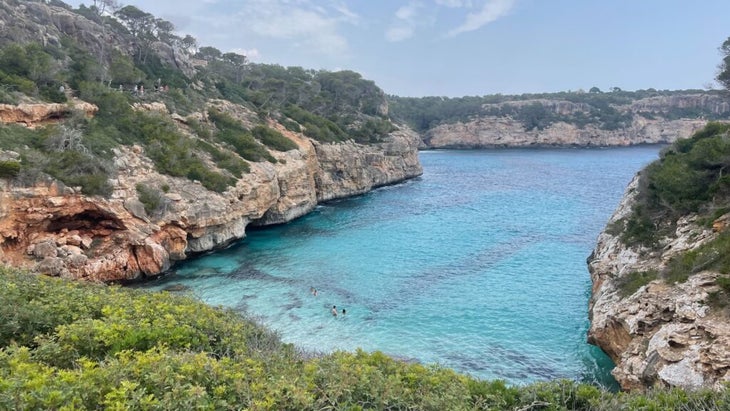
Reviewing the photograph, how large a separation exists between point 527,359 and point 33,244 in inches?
833

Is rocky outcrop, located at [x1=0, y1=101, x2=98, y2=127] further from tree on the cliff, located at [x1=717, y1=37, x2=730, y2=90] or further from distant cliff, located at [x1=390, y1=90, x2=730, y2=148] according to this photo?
distant cliff, located at [x1=390, y1=90, x2=730, y2=148]

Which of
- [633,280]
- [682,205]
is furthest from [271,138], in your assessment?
[633,280]

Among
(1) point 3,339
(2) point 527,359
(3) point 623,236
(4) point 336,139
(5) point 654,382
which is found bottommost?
(2) point 527,359

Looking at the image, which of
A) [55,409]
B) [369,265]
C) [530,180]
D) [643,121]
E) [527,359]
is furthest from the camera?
[643,121]

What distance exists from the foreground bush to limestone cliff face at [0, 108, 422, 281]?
1270 centimetres

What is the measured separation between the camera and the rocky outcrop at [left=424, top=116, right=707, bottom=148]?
108 meters

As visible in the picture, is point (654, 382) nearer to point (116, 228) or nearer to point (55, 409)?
point (55, 409)

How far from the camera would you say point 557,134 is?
356ft

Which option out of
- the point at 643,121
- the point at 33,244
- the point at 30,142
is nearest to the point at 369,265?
the point at 33,244

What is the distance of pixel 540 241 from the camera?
30141mm

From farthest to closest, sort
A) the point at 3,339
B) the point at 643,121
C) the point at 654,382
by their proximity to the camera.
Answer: the point at 643,121
the point at 654,382
the point at 3,339

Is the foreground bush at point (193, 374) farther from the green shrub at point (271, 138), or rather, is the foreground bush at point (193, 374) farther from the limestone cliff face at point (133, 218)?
the green shrub at point (271, 138)

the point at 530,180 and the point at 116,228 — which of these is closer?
the point at 116,228

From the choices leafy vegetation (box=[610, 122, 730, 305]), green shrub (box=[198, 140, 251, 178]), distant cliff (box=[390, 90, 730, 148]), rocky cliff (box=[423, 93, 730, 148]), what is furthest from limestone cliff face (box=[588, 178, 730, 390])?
rocky cliff (box=[423, 93, 730, 148])
